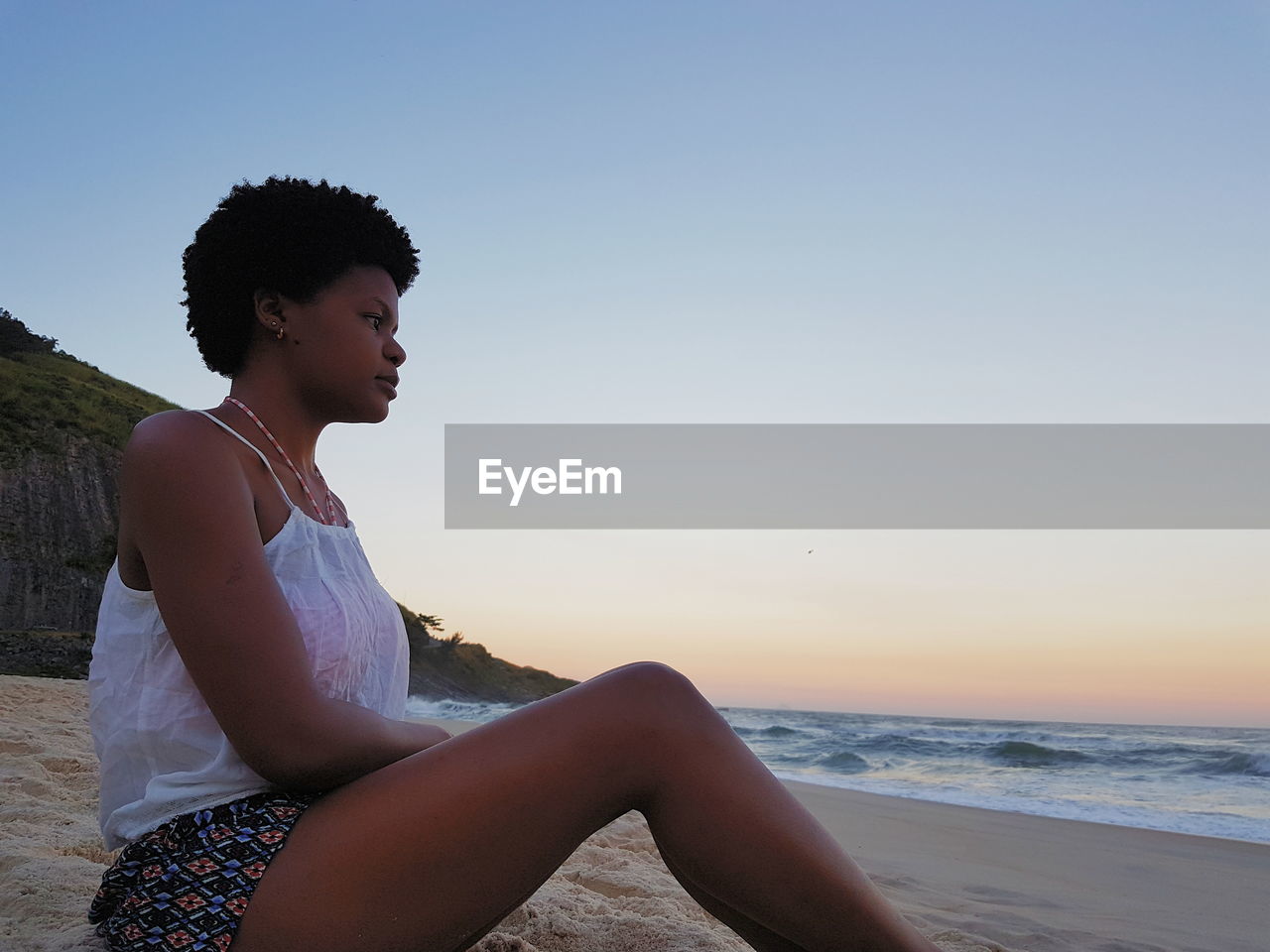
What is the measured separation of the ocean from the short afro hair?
7609mm

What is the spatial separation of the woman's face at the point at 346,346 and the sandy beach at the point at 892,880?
0.73 m

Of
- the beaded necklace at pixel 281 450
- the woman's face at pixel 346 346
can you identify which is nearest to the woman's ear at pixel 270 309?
the woman's face at pixel 346 346

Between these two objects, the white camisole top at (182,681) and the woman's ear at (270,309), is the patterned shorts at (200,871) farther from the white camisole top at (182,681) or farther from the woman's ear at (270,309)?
the woman's ear at (270,309)

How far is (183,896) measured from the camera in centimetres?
118

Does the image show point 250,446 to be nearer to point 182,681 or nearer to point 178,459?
point 178,459

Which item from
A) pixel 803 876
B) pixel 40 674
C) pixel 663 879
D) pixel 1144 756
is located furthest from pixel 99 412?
pixel 803 876

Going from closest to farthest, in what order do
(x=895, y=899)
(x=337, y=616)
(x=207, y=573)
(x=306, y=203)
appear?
(x=207, y=573) < (x=337, y=616) < (x=306, y=203) < (x=895, y=899)

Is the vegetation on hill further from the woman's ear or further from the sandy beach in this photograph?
the woman's ear

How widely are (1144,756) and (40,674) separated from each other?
1503cm

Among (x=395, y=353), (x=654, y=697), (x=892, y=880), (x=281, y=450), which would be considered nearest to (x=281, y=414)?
(x=281, y=450)

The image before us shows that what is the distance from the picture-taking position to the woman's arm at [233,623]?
1152 mm

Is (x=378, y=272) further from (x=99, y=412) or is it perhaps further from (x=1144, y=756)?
(x=99, y=412)

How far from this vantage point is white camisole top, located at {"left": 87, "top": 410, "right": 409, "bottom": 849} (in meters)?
1.23

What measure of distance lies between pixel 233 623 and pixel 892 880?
3.79 metres
